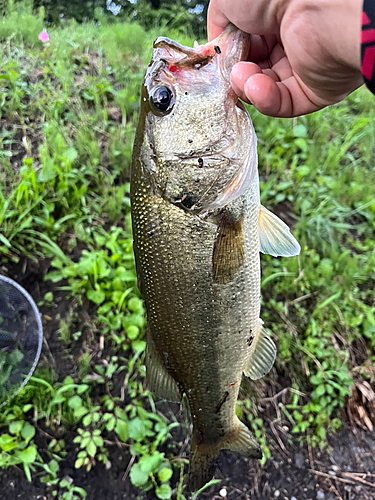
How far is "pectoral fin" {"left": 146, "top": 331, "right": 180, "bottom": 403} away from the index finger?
1340 millimetres

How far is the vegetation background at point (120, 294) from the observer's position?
229 centimetres

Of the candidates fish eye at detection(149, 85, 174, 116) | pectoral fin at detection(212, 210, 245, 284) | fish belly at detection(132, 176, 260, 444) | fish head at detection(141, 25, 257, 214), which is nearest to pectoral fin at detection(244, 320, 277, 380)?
fish belly at detection(132, 176, 260, 444)

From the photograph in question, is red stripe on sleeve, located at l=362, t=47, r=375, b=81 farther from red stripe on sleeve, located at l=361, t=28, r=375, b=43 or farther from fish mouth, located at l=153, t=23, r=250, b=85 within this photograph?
fish mouth, located at l=153, t=23, r=250, b=85

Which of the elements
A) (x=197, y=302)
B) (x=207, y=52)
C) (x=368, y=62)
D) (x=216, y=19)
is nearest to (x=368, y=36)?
(x=368, y=62)

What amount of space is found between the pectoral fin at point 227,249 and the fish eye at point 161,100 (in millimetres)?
455

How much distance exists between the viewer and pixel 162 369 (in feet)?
5.32

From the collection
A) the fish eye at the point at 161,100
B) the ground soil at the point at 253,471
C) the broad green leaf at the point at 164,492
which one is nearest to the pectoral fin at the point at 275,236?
the fish eye at the point at 161,100

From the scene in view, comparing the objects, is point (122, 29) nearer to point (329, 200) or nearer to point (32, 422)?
point (329, 200)

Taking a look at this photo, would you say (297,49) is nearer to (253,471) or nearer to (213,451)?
(213,451)

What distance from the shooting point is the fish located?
4.26 feet

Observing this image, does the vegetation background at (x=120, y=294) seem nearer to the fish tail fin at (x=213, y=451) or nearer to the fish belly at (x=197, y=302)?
the fish tail fin at (x=213, y=451)

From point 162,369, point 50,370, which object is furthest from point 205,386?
point 50,370

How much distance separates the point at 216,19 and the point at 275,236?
0.92 m

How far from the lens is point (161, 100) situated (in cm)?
132
